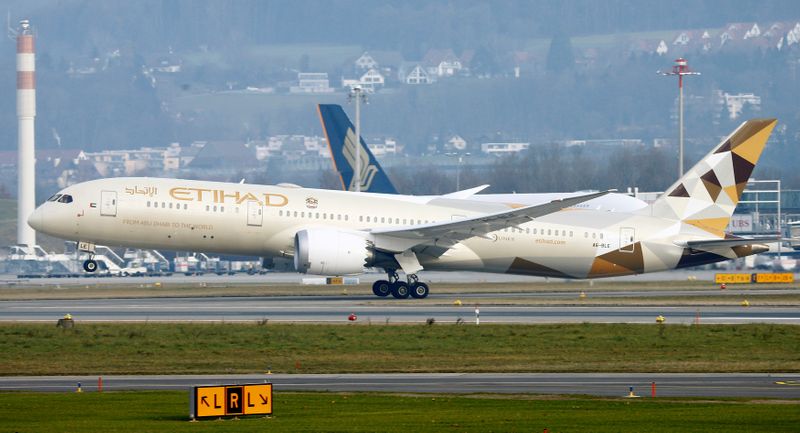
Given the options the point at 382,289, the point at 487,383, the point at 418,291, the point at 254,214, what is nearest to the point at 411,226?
the point at 418,291

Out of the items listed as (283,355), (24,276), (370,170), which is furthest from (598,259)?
(24,276)

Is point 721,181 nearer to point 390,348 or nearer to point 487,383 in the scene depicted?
point 390,348

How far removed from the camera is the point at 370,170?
314ft

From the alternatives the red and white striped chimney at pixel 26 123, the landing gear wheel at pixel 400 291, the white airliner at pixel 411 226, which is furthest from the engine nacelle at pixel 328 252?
the red and white striped chimney at pixel 26 123

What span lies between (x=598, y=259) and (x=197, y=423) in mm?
33141

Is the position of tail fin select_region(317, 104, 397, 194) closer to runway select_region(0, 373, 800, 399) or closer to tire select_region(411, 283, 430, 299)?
tire select_region(411, 283, 430, 299)

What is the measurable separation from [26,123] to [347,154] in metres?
64.3

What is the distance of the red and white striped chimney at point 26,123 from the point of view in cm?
14112

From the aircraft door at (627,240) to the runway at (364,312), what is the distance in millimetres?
5237

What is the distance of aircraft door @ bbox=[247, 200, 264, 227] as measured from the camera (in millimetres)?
55219

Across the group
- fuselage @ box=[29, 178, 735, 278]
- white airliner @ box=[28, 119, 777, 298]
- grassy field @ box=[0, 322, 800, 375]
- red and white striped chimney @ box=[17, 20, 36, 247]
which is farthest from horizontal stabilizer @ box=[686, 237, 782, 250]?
red and white striped chimney @ box=[17, 20, 36, 247]

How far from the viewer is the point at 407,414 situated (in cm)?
2817

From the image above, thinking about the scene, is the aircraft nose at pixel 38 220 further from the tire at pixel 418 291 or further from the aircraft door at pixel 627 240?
the aircraft door at pixel 627 240

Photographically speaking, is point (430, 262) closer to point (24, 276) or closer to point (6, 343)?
point (6, 343)
